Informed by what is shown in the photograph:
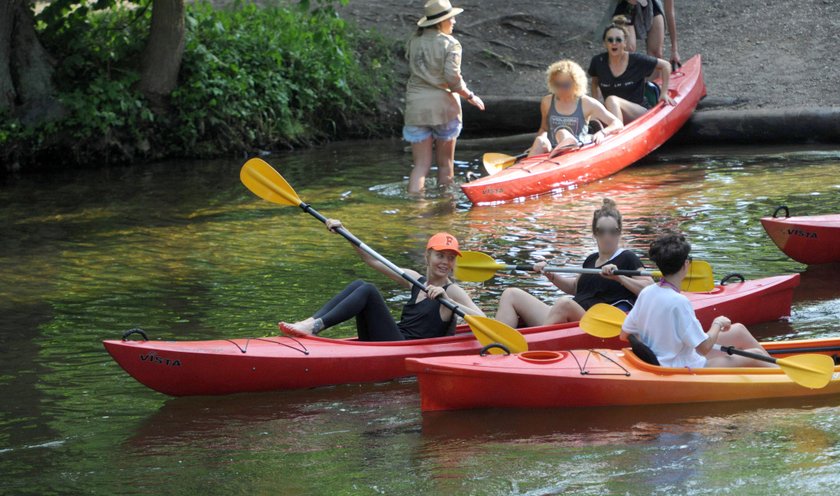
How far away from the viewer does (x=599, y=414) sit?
5582 mm

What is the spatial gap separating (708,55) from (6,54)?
8555mm

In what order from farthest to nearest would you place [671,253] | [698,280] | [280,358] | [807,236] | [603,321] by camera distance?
[807,236]
[698,280]
[280,358]
[603,321]
[671,253]

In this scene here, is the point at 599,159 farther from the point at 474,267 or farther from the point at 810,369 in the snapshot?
→ the point at 810,369

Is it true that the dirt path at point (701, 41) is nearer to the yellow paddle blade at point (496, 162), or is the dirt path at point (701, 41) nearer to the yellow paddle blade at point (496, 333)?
the yellow paddle blade at point (496, 162)

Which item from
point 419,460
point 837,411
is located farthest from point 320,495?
point 837,411

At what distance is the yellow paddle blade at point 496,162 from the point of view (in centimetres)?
1144

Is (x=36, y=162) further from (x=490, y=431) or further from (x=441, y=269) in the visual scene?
(x=490, y=431)

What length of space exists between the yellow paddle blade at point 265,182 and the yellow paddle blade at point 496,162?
437 centimetres

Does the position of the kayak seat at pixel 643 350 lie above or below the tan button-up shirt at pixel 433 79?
below

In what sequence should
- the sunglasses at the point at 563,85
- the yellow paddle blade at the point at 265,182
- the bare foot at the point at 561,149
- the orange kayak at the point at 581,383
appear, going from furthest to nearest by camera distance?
the bare foot at the point at 561,149 → the sunglasses at the point at 563,85 → the yellow paddle blade at the point at 265,182 → the orange kayak at the point at 581,383

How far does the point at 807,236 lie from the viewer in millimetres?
8078

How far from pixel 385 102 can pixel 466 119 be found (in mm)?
1161

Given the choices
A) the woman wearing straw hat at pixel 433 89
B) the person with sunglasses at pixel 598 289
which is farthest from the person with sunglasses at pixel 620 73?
the person with sunglasses at pixel 598 289

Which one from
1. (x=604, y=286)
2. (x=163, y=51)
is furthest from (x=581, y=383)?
(x=163, y=51)
